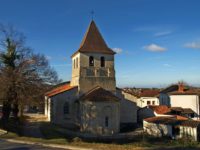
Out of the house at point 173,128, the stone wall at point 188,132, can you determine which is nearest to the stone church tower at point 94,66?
the house at point 173,128

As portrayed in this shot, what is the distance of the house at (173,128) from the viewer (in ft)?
106

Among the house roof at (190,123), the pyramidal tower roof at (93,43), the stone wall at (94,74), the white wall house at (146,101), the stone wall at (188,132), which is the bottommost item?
the stone wall at (188,132)

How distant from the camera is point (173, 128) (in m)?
34.5

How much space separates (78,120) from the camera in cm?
3850

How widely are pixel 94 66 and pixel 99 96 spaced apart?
17.3 feet

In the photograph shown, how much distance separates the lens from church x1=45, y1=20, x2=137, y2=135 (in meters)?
35.5

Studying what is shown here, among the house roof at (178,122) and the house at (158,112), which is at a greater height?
the house at (158,112)

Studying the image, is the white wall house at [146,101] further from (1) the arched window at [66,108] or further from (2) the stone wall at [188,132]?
(2) the stone wall at [188,132]

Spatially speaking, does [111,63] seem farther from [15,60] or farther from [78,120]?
[15,60]

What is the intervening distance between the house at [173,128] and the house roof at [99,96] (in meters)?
5.87

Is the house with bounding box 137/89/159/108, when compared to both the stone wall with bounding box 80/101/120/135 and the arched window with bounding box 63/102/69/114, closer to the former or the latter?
the arched window with bounding box 63/102/69/114

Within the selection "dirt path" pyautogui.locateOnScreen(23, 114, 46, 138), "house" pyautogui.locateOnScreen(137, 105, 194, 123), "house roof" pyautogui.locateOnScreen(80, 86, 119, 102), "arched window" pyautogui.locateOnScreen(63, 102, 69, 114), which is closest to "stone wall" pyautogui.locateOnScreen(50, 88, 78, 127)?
"arched window" pyautogui.locateOnScreen(63, 102, 69, 114)

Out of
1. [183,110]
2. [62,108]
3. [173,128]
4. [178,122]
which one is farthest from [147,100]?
[173,128]

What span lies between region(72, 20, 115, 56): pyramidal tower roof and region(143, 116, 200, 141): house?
35.6 feet
